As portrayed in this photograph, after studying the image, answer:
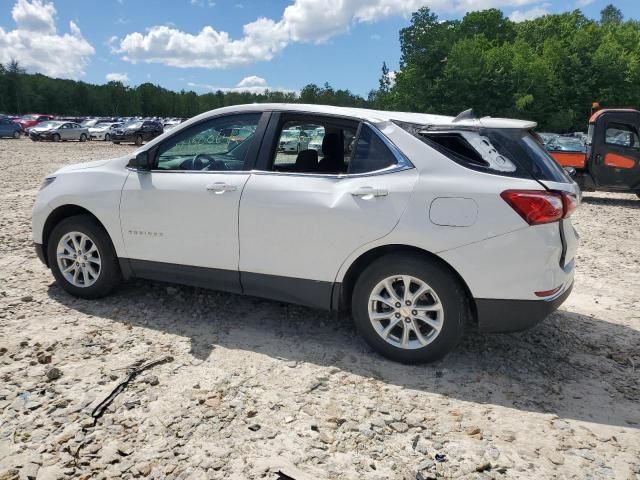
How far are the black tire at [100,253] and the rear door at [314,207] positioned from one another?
1356mm

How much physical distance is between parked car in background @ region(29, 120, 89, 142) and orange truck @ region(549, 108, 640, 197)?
113 ft

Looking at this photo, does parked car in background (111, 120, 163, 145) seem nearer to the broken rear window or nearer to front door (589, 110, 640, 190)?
front door (589, 110, 640, 190)

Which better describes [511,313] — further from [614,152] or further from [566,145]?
[566,145]

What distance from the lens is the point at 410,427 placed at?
9.60 feet

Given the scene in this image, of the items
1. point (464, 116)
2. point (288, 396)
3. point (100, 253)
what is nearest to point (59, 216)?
point (100, 253)

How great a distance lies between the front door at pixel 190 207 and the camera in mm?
3947

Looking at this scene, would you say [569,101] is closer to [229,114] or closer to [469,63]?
[469,63]

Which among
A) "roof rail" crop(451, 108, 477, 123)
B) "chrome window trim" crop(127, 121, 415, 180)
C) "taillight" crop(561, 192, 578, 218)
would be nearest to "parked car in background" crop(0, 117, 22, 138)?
"chrome window trim" crop(127, 121, 415, 180)

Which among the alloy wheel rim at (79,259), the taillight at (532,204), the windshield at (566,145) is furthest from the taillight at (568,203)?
the windshield at (566,145)

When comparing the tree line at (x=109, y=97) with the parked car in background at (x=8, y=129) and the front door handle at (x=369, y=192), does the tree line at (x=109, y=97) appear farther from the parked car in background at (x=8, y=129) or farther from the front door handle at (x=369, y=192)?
the front door handle at (x=369, y=192)

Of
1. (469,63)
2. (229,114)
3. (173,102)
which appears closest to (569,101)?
(469,63)

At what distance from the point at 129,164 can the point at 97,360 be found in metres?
1.72

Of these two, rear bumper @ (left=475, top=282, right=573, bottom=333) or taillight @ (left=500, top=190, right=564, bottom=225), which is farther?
rear bumper @ (left=475, top=282, right=573, bottom=333)

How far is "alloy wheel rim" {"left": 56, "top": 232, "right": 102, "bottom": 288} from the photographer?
14.9 feet
